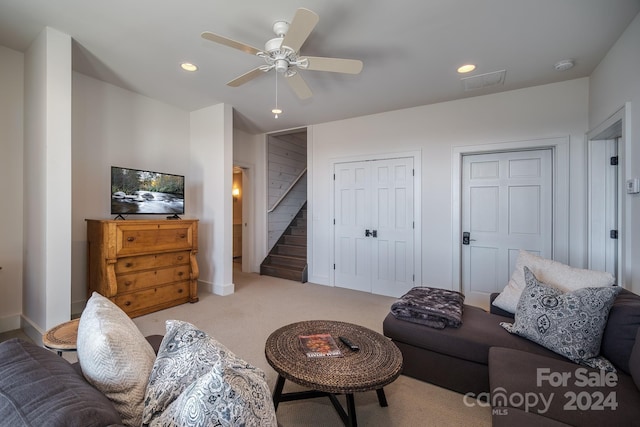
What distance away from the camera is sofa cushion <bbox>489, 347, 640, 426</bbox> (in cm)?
119

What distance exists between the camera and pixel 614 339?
1.55 metres

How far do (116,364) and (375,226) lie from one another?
375 centimetres

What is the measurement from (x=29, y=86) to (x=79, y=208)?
50.3 inches

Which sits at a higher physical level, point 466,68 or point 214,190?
point 466,68

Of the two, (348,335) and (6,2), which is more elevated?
(6,2)

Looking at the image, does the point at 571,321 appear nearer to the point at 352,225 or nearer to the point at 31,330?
the point at 352,225

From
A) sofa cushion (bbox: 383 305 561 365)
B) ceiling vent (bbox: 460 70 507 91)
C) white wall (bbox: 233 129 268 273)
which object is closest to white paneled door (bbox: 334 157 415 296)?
ceiling vent (bbox: 460 70 507 91)

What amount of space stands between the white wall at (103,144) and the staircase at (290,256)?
2.28 metres

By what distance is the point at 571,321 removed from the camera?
64.1 inches

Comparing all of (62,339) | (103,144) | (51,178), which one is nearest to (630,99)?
(62,339)

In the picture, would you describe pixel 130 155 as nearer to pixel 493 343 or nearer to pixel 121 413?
pixel 121 413

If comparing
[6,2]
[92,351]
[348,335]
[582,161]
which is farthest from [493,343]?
[6,2]

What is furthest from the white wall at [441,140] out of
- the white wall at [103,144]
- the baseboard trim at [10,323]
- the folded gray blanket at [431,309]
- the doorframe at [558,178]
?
the baseboard trim at [10,323]

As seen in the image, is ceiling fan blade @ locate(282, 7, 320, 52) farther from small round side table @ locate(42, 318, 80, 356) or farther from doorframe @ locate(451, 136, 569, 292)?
doorframe @ locate(451, 136, 569, 292)
